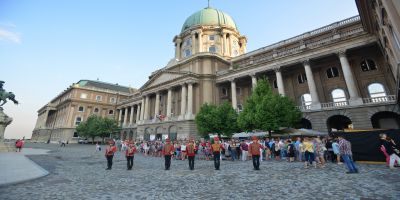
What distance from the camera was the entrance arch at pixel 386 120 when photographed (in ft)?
72.4

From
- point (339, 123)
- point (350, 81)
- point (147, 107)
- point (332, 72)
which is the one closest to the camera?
point (350, 81)

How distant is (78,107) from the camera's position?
62156mm

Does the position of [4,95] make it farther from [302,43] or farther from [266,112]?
[302,43]

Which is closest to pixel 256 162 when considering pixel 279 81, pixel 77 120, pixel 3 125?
pixel 279 81

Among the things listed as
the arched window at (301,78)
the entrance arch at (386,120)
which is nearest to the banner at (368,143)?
the entrance arch at (386,120)

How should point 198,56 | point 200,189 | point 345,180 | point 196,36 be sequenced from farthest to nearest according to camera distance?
point 196,36 → point 198,56 → point 345,180 → point 200,189

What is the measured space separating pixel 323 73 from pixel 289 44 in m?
7.45

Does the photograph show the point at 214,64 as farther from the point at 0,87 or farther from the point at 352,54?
the point at 0,87

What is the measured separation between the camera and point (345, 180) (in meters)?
7.23

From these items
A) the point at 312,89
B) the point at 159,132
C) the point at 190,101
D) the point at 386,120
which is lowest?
the point at 386,120

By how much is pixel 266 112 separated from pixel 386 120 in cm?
1434

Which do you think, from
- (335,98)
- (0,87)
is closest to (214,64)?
(335,98)

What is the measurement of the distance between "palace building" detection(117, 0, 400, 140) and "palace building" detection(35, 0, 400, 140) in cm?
9

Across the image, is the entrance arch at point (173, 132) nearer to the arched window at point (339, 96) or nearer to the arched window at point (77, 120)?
the arched window at point (339, 96)
